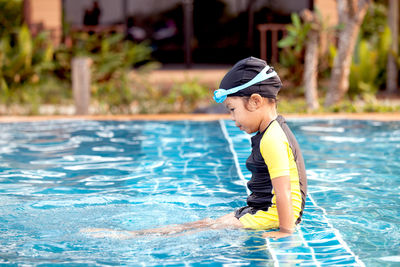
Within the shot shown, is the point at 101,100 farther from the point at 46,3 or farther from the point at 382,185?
the point at 382,185

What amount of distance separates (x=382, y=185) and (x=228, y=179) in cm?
133

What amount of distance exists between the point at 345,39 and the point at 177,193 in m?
6.65

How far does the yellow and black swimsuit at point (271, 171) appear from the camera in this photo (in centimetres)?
360

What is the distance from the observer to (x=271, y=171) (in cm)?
358

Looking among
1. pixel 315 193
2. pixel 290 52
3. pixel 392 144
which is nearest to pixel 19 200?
pixel 315 193

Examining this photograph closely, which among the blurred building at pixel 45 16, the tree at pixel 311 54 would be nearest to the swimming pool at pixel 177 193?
the tree at pixel 311 54

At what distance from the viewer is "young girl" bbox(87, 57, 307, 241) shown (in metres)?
3.57

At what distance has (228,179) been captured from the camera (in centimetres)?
581

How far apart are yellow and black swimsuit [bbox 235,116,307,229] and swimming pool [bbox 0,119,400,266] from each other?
12cm

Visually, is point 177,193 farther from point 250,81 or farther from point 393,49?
point 393,49

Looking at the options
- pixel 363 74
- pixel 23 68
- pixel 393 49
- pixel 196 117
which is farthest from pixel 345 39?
pixel 23 68

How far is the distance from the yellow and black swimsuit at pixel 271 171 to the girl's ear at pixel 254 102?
131 mm

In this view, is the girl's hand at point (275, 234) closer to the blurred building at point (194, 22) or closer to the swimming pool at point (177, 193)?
the swimming pool at point (177, 193)

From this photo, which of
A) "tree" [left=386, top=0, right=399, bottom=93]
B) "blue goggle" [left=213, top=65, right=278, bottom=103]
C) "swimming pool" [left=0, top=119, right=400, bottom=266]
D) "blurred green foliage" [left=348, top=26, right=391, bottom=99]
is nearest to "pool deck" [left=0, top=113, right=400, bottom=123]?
"swimming pool" [left=0, top=119, right=400, bottom=266]
